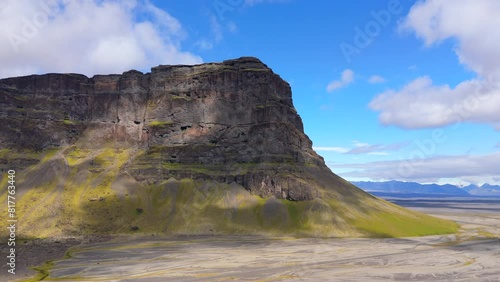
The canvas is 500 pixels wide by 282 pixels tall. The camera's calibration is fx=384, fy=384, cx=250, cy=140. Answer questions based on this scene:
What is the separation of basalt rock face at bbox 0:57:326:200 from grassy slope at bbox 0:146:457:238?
28.0 feet

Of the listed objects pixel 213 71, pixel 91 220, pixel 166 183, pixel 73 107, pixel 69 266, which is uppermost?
pixel 213 71

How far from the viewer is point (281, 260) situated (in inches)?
3664

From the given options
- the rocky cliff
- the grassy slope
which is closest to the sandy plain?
the grassy slope

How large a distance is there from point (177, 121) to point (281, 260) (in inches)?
4140

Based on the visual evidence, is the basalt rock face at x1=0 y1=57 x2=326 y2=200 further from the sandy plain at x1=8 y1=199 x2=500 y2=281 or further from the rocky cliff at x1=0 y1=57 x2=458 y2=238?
the sandy plain at x1=8 y1=199 x2=500 y2=281

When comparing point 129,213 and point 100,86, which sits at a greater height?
point 100,86

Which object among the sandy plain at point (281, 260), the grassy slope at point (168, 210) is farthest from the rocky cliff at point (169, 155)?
the sandy plain at point (281, 260)

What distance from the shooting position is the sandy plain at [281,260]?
7838cm

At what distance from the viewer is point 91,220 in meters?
136

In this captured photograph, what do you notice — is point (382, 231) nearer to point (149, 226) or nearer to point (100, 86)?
point (149, 226)

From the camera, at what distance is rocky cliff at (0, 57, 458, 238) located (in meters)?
141

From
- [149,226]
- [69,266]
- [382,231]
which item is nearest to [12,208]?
[149,226]

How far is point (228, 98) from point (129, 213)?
235 ft

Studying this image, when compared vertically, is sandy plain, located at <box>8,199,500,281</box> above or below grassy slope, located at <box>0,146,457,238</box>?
below
